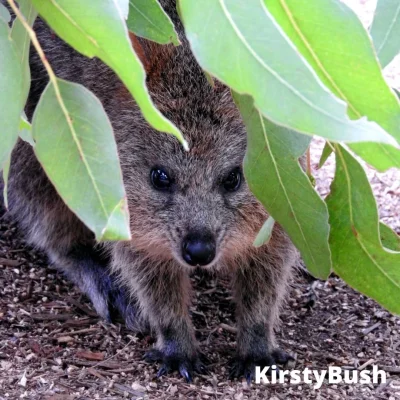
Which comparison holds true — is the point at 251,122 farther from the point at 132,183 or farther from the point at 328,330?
the point at 328,330

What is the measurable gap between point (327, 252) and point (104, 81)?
70.4 inches

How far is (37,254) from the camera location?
467 centimetres

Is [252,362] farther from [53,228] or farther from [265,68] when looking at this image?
[265,68]

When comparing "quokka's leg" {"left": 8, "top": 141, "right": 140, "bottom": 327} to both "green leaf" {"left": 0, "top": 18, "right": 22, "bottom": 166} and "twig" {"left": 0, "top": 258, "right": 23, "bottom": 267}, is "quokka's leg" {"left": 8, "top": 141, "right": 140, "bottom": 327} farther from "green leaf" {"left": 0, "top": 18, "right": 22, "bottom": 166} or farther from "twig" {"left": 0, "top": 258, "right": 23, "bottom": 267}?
"green leaf" {"left": 0, "top": 18, "right": 22, "bottom": 166}

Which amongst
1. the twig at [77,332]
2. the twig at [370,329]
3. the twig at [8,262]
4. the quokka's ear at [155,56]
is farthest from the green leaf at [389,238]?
the twig at [8,262]

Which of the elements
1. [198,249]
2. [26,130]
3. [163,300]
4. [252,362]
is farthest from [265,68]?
[163,300]

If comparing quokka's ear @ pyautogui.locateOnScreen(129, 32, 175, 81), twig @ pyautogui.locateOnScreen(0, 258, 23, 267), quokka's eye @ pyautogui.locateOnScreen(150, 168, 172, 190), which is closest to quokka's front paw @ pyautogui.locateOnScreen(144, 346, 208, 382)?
quokka's eye @ pyautogui.locateOnScreen(150, 168, 172, 190)

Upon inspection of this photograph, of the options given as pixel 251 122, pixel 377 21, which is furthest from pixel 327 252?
pixel 377 21

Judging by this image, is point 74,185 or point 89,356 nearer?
point 74,185

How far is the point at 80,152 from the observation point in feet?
5.43

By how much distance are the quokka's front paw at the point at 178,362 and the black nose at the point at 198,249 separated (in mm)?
663

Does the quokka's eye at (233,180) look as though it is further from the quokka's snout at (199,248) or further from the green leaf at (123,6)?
the green leaf at (123,6)

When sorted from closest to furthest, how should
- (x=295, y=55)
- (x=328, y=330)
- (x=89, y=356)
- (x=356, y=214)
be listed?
(x=295, y=55) → (x=356, y=214) → (x=89, y=356) → (x=328, y=330)

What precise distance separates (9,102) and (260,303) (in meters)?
2.21
